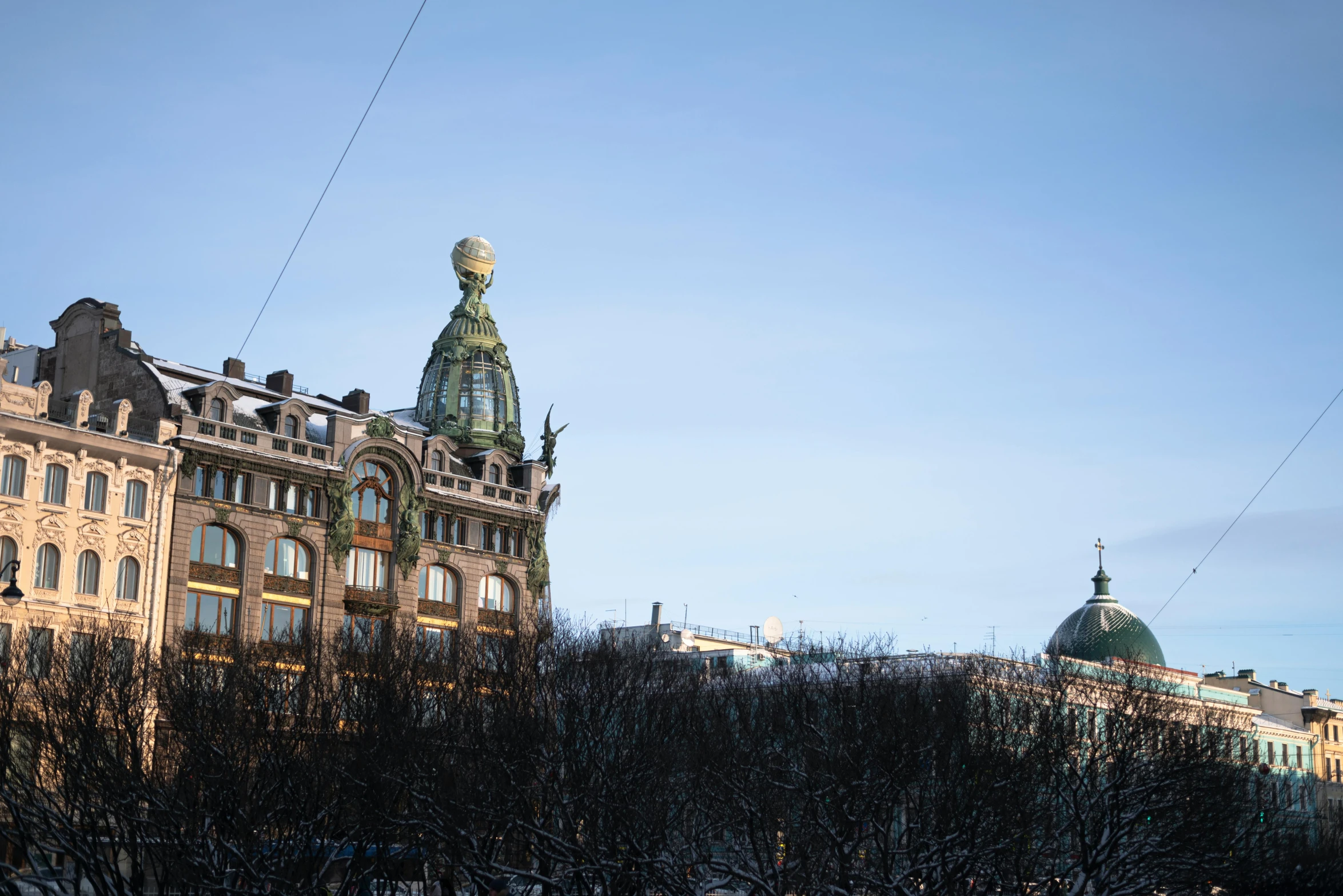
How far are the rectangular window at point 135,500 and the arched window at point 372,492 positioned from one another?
39.5 ft

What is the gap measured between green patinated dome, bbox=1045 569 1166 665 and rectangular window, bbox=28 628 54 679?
82081 mm

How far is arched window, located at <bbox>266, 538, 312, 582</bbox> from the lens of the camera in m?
83.6

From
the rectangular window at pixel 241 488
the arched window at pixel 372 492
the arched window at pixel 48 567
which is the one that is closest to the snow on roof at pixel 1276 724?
the arched window at pixel 372 492

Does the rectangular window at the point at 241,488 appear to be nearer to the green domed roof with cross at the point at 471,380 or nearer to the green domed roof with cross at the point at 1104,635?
the green domed roof with cross at the point at 471,380

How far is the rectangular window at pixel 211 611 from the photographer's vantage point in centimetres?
7931

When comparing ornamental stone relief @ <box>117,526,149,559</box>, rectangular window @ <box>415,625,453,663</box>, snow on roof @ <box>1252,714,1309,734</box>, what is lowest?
rectangular window @ <box>415,625,453,663</box>

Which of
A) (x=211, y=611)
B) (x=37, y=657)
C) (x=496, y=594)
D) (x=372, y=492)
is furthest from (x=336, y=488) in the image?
(x=37, y=657)

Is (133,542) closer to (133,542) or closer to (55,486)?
(133,542)

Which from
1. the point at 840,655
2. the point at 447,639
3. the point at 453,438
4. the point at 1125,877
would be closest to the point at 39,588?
the point at 447,639

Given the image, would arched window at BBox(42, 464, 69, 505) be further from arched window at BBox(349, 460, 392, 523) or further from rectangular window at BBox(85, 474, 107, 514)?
arched window at BBox(349, 460, 392, 523)

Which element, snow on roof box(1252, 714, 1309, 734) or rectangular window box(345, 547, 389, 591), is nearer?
rectangular window box(345, 547, 389, 591)

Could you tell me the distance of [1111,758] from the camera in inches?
3044

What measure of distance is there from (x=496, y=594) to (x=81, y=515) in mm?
26309

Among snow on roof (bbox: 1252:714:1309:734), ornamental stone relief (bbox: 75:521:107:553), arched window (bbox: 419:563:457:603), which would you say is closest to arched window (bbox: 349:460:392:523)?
arched window (bbox: 419:563:457:603)
